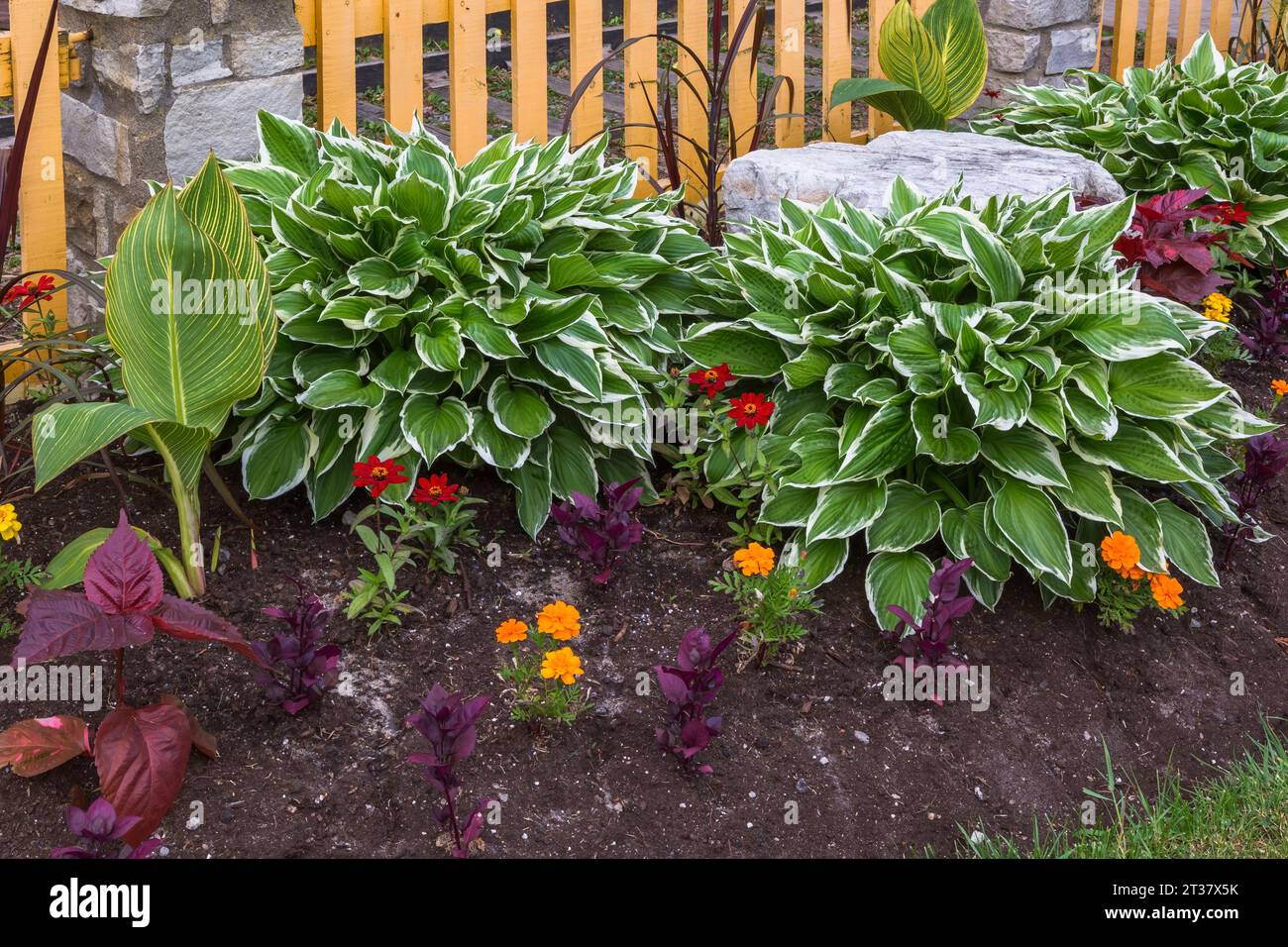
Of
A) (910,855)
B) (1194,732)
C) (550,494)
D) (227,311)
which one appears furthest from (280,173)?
(1194,732)

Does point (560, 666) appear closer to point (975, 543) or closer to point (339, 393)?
point (339, 393)

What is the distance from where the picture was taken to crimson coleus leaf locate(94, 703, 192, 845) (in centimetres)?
233

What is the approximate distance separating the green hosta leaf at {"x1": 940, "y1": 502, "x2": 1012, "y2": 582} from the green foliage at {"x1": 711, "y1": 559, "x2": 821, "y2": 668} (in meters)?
0.35

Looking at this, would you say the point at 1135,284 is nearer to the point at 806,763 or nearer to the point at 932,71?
the point at 932,71

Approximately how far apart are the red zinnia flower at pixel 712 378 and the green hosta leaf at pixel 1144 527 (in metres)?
0.97

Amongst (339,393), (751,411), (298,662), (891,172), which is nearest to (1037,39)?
(891,172)

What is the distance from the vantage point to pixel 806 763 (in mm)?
2705

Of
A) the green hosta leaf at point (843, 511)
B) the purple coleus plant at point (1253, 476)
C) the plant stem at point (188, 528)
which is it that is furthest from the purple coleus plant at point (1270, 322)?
the plant stem at point (188, 528)

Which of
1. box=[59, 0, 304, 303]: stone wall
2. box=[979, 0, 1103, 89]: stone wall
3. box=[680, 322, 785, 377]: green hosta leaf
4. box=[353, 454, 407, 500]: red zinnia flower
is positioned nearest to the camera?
box=[353, 454, 407, 500]: red zinnia flower

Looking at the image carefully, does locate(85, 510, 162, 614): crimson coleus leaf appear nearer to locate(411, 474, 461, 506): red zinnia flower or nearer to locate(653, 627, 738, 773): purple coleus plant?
locate(411, 474, 461, 506): red zinnia flower

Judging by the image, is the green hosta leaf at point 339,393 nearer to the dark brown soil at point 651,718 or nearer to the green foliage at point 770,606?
the dark brown soil at point 651,718

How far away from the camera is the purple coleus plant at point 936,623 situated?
2.82 m

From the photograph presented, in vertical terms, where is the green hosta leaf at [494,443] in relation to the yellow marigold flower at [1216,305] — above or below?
below

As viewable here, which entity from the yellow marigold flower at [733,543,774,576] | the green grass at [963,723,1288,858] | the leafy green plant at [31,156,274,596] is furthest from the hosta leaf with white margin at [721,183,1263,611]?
the leafy green plant at [31,156,274,596]
